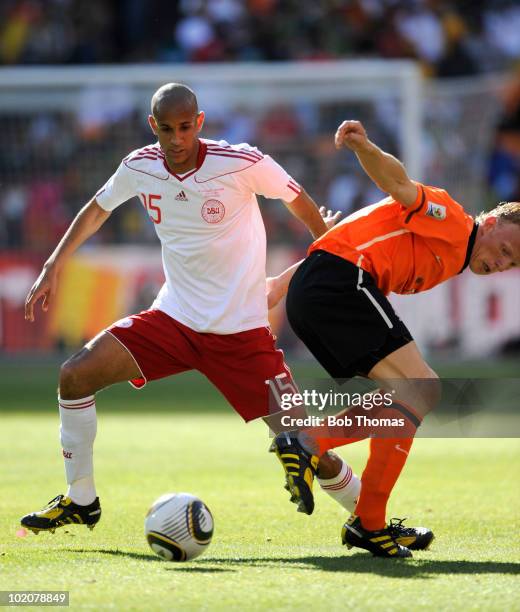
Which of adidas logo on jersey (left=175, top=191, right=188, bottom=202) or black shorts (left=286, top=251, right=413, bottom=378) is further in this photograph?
adidas logo on jersey (left=175, top=191, right=188, bottom=202)

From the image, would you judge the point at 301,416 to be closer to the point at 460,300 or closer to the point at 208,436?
the point at 208,436

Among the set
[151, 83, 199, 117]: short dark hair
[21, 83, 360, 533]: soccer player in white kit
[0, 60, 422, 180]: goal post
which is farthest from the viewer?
[0, 60, 422, 180]: goal post

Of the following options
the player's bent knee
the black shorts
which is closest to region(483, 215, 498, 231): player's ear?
the black shorts

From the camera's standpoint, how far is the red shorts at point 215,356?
671 centimetres

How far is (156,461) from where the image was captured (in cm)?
993

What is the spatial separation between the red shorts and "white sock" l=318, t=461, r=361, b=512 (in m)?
0.55

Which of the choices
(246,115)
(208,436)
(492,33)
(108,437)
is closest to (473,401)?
(208,436)

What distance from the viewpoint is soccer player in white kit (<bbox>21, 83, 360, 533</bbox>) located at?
6.64m

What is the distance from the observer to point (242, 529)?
6.98m

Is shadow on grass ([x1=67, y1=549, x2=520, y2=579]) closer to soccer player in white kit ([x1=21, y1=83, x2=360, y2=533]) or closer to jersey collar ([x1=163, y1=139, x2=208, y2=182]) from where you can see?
soccer player in white kit ([x1=21, y1=83, x2=360, y2=533])

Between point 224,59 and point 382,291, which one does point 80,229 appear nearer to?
point 382,291

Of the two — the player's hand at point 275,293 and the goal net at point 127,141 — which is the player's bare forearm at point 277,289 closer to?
the player's hand at point 275,293

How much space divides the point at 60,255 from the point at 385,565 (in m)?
2.65

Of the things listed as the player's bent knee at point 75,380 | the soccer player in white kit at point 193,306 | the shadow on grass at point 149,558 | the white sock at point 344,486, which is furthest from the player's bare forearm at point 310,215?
the shadow on grass at point 149,558
